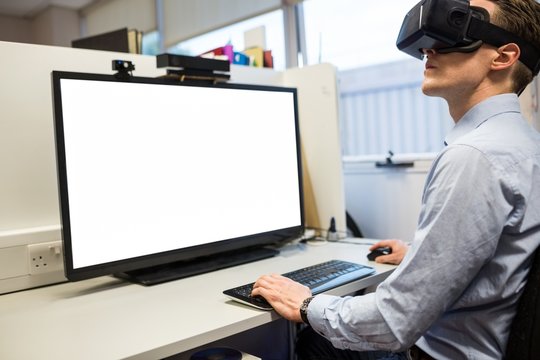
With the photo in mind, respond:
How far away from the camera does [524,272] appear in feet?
2.79

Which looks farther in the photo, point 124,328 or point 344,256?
point 344,256

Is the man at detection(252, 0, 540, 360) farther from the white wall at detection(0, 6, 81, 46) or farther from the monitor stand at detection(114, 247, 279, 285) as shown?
the white wall at detection(0, 6, 81, 46)

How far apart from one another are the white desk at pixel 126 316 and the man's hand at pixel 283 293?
0.03m

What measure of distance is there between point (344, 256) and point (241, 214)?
1.20 ft

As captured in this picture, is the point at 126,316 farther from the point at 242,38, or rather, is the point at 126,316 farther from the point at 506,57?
the point at 242,38

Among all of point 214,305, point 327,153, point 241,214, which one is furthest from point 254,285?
point 327,153

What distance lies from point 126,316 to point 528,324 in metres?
0.79

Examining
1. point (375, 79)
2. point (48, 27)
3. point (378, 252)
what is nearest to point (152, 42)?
point (48, 27)

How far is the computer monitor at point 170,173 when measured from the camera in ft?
3.83

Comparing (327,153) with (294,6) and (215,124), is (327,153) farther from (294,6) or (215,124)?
(294,6)

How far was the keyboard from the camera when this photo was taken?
107 centimetres

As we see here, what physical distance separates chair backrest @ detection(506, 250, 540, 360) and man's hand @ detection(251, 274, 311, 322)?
1.34 ft

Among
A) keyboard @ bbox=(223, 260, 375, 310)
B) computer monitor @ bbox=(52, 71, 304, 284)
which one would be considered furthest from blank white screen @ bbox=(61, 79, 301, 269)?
keyboard @ bbox=(223, 260, 375, 310)

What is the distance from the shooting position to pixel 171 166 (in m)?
1.33
